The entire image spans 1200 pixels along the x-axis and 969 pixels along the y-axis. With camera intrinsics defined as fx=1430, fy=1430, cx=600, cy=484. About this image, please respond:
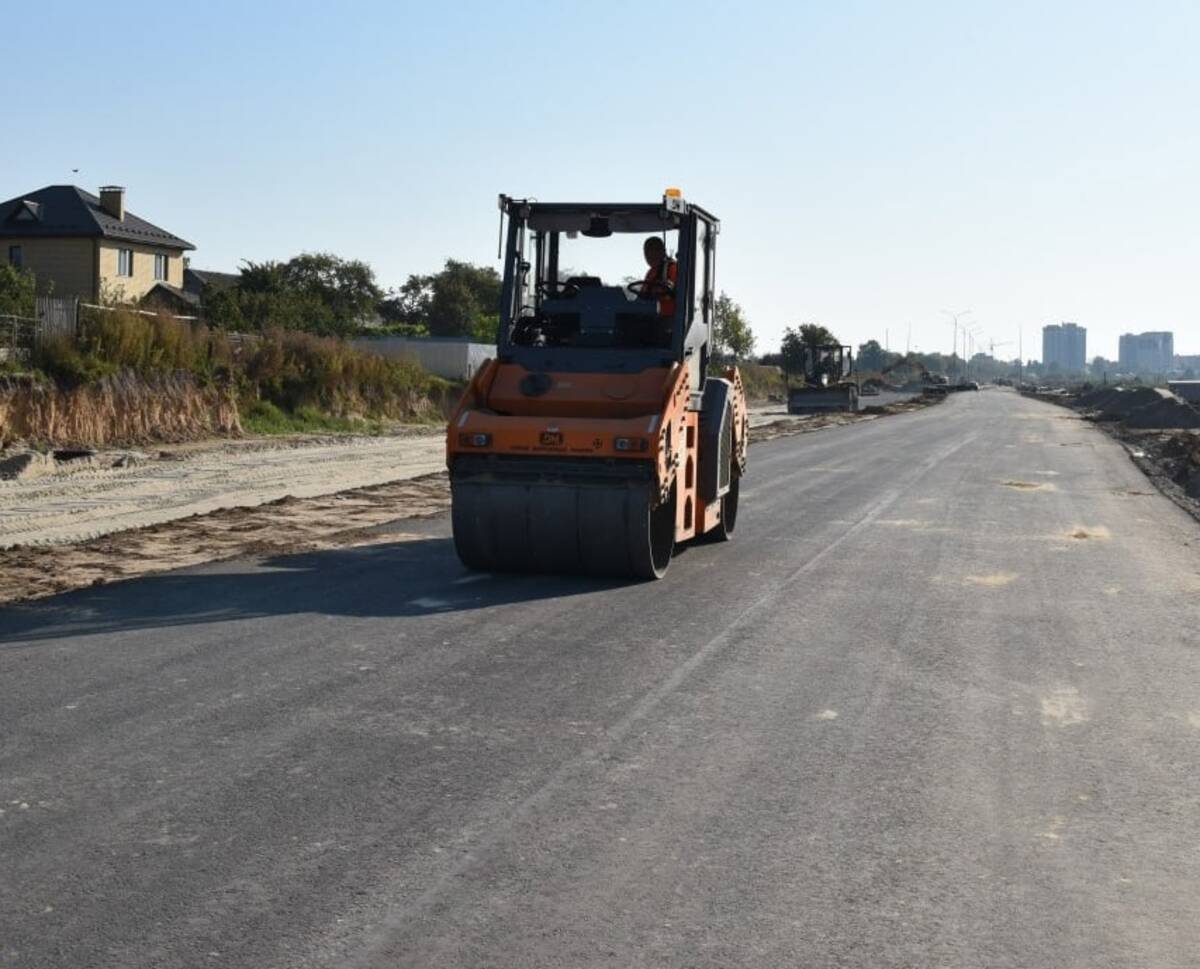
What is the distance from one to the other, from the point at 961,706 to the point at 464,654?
291 centimetres

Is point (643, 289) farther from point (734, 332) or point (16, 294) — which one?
point (734, 332)

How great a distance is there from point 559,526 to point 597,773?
5.08m

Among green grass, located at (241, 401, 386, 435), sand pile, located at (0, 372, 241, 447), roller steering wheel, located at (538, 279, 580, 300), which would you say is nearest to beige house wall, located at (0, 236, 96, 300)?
green grass, located at (241, 401, 386, 435)

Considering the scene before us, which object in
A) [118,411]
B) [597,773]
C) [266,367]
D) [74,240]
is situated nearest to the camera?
[597,773]

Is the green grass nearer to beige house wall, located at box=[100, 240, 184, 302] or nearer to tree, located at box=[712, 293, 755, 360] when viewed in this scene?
beige house wall, located at box=[100, 240, 184, 302]

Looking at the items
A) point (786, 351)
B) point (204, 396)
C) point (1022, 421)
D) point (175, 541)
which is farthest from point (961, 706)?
point (786, 351)

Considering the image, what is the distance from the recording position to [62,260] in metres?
55.5

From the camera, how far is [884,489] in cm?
2083

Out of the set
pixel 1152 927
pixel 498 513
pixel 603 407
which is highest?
pixel 603 407

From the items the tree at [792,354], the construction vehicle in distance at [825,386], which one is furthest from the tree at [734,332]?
the construction vehicle in distance at [825,386]

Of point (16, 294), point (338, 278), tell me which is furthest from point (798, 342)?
point (16, 294)

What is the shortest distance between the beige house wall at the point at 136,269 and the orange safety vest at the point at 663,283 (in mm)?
45267

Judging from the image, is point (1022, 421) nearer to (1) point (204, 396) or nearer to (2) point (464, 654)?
(1) point (204, 396)

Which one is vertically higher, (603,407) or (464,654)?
(603,407)
